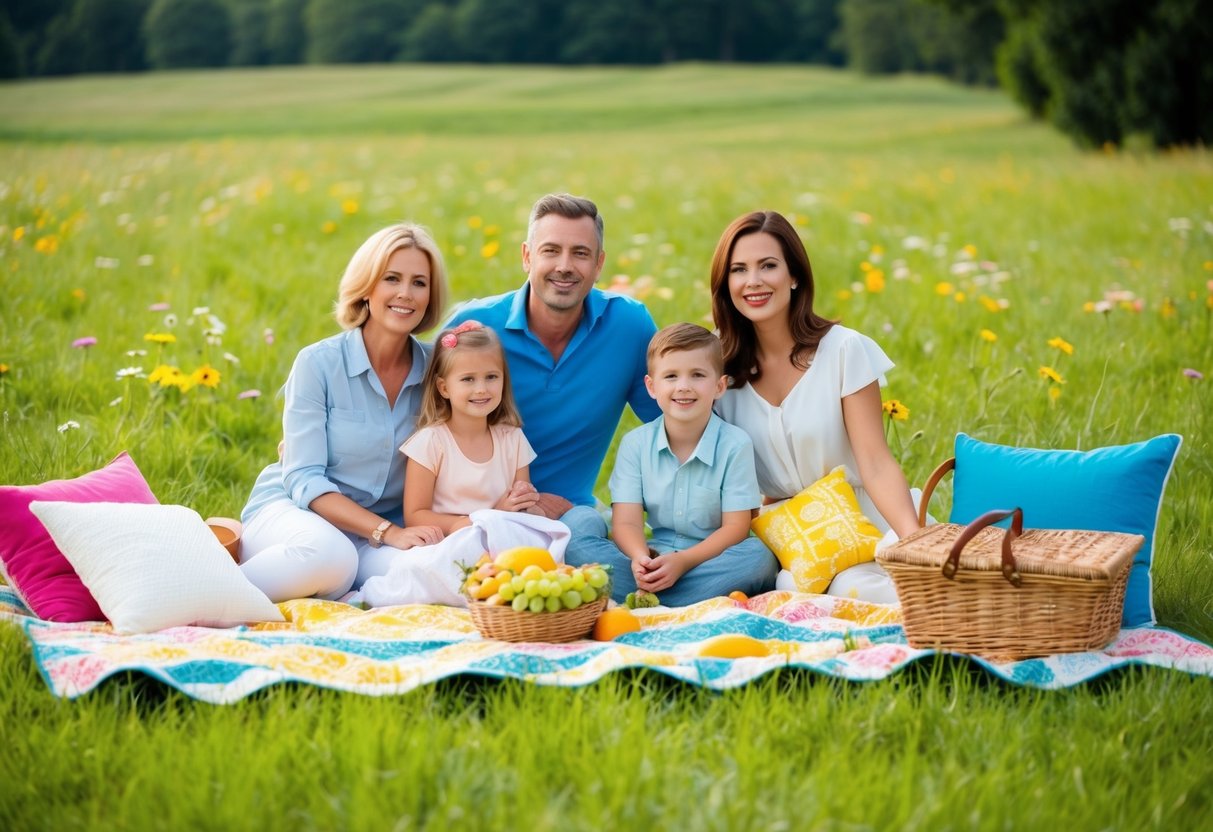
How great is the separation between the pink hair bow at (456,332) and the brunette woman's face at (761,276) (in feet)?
3.05

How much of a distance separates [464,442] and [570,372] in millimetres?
542

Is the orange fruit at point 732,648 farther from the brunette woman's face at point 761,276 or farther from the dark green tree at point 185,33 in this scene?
the dark green tree at point 185,33

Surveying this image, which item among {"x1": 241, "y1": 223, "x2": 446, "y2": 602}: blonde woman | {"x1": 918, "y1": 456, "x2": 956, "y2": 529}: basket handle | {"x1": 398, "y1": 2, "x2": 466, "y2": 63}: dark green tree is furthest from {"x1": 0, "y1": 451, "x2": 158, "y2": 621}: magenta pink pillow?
{"x1": 398, "y1": 2, "x2": 466, "y2": 63}: dark green tree

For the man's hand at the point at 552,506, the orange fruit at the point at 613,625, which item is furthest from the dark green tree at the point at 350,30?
the orange fruit at the point at 613,625

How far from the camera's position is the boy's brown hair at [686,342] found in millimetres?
4082

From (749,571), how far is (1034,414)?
207cm

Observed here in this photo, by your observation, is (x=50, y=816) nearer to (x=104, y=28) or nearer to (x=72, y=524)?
(x=72, y=524)

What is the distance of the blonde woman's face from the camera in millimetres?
4258

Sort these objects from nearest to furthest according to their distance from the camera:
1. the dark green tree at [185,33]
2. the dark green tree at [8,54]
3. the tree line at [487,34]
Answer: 1. the dark green tree at [8,54]
2. the tree line at [487,34]
3. the dark green tree at [185,33]

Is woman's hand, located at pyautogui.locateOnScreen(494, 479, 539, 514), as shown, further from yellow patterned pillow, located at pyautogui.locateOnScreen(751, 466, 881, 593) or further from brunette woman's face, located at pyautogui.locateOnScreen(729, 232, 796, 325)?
brunette woman's face, located at pyautogui.locateOnScreen(729, 232, 796, 325)

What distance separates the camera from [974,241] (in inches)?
351

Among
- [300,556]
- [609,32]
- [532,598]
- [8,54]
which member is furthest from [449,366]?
[609,32]

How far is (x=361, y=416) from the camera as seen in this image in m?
4.32

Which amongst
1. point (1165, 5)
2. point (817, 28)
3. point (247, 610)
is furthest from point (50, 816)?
point (817, 28)
